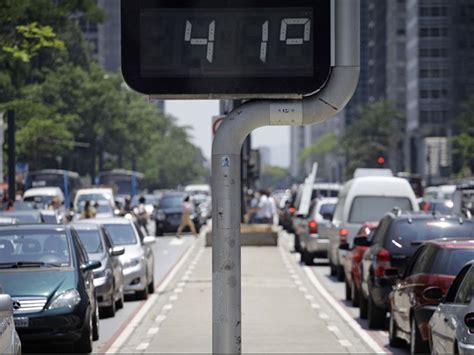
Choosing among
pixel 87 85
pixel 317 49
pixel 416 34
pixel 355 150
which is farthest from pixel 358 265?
pixel 355 150

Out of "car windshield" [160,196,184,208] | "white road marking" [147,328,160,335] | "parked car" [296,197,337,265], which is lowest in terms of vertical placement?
"car windshield" [160,196,184,208]

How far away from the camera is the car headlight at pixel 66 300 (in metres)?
16.2

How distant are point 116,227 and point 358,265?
18.7 ft

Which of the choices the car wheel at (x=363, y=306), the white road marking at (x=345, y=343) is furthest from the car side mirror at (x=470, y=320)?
the car wheel at (x=363, y=306)

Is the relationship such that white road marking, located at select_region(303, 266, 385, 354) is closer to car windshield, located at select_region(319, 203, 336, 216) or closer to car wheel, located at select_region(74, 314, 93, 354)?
car wheel, located at select_region(74, 314, 93, 354)

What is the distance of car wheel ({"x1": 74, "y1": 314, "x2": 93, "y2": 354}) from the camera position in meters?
16.5

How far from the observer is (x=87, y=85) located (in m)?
103

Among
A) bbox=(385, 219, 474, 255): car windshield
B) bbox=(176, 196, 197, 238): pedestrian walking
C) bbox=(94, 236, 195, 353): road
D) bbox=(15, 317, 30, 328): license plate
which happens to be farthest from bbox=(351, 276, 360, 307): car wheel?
bbox=(176, 196, 197, 238): pedestrian walking

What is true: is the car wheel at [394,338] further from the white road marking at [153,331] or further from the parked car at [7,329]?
the parked car at [7,329]

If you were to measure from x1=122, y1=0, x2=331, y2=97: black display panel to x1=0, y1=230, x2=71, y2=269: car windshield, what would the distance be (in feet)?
28.8

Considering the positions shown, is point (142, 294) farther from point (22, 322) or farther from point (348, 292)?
point (22, 322)

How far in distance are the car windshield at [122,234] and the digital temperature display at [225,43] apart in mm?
17778

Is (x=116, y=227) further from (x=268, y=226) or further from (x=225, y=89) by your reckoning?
(x=268, y=226)

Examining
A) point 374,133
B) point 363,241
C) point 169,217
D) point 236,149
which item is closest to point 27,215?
point 363,241
